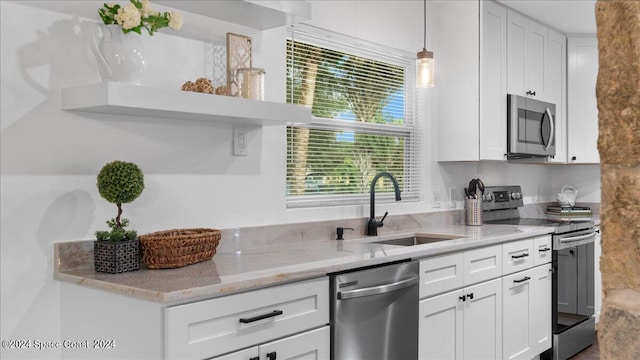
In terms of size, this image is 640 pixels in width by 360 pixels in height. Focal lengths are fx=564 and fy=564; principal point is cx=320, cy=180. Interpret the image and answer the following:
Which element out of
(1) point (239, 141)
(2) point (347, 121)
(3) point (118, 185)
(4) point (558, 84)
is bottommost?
(3) point (118, 185)

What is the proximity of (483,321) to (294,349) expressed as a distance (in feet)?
5.11

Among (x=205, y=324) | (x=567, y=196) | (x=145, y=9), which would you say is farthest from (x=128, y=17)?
(x=567, y=196)

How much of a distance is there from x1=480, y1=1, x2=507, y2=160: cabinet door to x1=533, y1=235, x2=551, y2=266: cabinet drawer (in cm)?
64

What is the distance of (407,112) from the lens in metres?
3.79

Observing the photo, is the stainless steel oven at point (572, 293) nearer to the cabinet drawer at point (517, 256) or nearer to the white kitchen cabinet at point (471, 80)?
the cabinet drawer at point (517, 256)

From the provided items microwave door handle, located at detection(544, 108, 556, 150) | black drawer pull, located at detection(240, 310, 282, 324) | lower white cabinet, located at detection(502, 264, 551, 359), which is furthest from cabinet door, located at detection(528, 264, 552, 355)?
black drawer pull, located at detection(240, 310, 282, 324)

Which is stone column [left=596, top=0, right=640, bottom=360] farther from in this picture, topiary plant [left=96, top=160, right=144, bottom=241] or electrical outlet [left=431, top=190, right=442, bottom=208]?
electrical outlet [left=431, top=190, right=442, bottom=208]

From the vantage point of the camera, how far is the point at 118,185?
1.92 metres

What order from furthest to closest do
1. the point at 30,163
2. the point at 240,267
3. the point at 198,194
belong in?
the point at 198,194
the point at 240,267
the point at 30,163

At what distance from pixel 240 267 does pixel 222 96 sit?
2.17ft

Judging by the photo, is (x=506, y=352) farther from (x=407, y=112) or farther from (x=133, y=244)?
(x=133, y=244)

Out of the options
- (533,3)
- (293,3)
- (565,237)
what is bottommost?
(565,237)

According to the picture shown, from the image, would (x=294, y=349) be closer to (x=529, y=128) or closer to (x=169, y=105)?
(x=169, y=105)

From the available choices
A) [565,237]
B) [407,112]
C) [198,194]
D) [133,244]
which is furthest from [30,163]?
[565,237]
